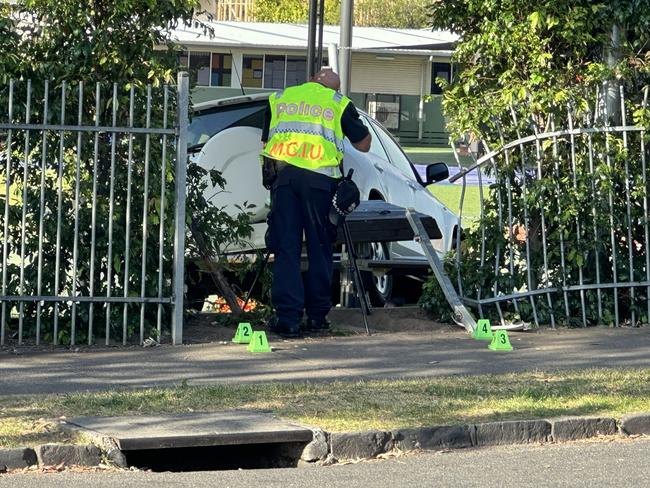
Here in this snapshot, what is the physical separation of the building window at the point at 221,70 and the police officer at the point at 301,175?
39.4 m

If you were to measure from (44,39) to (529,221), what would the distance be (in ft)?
13.8

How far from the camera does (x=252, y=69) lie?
50.6 m

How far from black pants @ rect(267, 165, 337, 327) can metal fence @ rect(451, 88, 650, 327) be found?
1453 millimetres

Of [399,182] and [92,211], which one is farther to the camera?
[399,182]

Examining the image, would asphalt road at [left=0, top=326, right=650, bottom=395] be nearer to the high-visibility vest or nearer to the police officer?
the police officer

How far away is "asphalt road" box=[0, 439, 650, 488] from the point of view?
6500 mm

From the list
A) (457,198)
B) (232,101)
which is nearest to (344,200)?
(232,101)

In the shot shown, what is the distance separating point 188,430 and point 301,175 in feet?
13.0

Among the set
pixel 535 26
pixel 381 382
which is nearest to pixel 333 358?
pixel 381 382

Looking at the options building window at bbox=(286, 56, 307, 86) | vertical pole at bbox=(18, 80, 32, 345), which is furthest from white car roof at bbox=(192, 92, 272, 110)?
building window at bbox=(286, 56, 307, 86)

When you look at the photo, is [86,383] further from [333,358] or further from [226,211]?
[226,211]

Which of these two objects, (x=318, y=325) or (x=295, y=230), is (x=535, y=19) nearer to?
(x=295, y=230)

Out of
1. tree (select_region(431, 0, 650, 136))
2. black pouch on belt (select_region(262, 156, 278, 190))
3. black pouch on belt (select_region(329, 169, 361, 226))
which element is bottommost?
black pouch on belt (select_region(329, 169, 361, 226))

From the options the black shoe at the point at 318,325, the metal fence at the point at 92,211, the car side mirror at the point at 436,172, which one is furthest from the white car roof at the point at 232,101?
the black shoe at the point at 318,325
